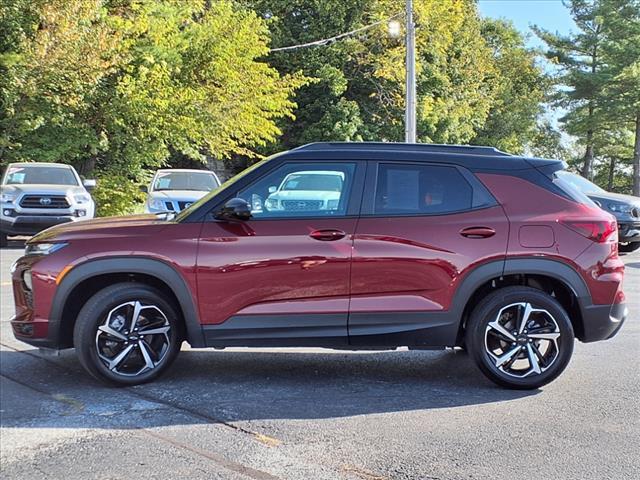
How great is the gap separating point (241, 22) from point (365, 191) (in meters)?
18.1

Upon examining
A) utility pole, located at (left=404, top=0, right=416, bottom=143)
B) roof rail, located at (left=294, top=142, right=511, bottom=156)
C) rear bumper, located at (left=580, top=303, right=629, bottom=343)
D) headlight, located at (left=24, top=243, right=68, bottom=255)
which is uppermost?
utility pole, located at (left=404, top=0, right=416, bottom=143)

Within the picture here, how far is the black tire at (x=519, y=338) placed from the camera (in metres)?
4.61

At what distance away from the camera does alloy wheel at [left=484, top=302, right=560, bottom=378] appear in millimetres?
4629

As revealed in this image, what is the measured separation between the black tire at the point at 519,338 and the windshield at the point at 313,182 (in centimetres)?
138

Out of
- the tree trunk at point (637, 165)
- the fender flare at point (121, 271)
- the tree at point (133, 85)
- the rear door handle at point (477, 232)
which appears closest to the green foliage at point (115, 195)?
the tree at point (133, 85)

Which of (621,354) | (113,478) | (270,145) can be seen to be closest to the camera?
(113,478)

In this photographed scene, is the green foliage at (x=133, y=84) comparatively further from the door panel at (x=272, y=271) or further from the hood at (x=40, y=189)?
the door panel at (x=272, y=271)

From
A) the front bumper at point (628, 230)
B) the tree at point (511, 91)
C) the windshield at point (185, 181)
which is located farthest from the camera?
the tree at point (511, 91)

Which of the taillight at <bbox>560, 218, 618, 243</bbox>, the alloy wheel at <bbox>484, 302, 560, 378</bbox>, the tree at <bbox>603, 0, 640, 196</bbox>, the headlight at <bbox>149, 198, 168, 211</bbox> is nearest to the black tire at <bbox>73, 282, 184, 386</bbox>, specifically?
the alloy wheel at <bbox>484, 302, 560, 378</bbox>

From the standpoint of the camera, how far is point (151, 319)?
4645 millimetres

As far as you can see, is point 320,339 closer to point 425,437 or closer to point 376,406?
point 376,406

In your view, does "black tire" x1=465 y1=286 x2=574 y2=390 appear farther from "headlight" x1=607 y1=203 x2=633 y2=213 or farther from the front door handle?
"headlight" x1=607 y1=203 x2=633 y2=213

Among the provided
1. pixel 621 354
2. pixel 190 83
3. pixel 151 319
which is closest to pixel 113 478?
pixel 151 319

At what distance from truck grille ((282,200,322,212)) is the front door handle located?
0.70 feet
